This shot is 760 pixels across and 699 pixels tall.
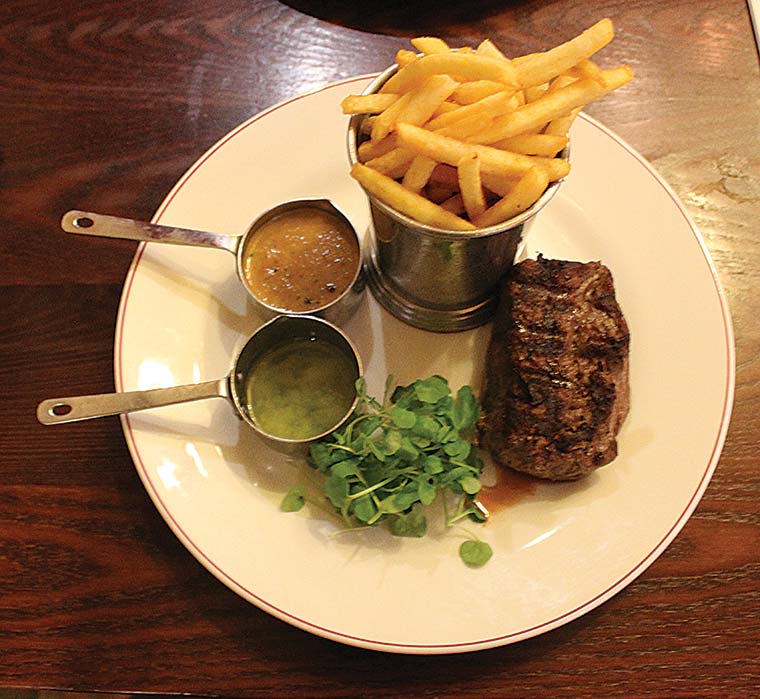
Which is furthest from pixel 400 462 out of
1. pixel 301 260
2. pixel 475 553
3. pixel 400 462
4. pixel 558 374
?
pixel 301 260

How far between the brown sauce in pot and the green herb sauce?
0.14 meters

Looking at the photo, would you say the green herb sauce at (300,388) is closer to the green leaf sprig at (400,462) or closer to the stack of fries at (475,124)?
the green leaf sprig at (400,462)

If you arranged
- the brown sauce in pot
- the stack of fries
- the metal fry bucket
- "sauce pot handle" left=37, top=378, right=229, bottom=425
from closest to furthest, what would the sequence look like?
the stack of fries < the metal fry bucket < "sauce pot handle" left=37, top=378, right=229, bottom=425 < the brown sauce in pot

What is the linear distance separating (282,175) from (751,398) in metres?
1.67

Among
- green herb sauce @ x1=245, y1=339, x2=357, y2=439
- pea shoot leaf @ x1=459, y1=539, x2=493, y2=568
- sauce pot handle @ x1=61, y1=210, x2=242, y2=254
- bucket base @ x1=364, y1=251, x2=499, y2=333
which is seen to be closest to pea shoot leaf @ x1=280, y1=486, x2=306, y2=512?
green herb sauce @ x1=245, y1=339, x2=357, y2=439

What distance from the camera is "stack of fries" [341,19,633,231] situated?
166cm

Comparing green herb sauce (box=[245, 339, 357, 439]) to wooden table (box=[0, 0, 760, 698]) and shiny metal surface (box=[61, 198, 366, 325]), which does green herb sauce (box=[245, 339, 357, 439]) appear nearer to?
shiny metal surface (box=[61, 198, 366, 325])

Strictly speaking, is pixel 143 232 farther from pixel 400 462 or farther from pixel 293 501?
pixel 400 462

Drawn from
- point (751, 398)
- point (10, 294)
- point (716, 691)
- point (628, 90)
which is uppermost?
point (628, 90)

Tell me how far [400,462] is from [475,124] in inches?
34.4

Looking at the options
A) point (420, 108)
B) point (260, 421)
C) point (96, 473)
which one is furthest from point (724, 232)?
point (96, 473)

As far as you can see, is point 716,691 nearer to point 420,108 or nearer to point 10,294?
point 420,108

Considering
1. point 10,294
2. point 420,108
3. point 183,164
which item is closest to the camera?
point 420,108

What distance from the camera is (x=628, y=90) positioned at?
2.69 metres
